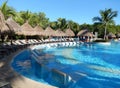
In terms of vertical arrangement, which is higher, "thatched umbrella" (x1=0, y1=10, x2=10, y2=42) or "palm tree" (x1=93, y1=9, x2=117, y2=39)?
"palm tree" (x1=93, y1=9, x2=117, y2=39)

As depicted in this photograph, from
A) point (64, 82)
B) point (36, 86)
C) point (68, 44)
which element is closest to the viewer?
point (36, 86)

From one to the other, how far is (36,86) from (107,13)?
4474cm

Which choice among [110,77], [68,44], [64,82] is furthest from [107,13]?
[64,82]

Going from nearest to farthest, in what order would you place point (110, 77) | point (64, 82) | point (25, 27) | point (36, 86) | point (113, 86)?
point (36, 86), point (64, 82), point (113, 86), point (110, 77), point (25, 27)

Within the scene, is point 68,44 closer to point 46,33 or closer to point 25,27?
point 46,33

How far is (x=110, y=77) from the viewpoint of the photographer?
42.1 ft

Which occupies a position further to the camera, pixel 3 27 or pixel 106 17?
pixel 106 17

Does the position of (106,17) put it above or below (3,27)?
above

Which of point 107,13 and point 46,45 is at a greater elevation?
point 107,13

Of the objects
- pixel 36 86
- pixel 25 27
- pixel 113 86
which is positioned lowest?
pixel 113 86

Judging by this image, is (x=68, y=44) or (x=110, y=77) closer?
(x=110, y=77)

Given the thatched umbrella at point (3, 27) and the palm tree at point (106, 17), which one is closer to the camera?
the thatched umbrella at point (3, 27)

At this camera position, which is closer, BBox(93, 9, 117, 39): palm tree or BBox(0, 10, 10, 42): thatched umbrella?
BBox(0, 10, 10, 42): thatched umbrella

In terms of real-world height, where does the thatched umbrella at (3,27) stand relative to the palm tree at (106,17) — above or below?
below
